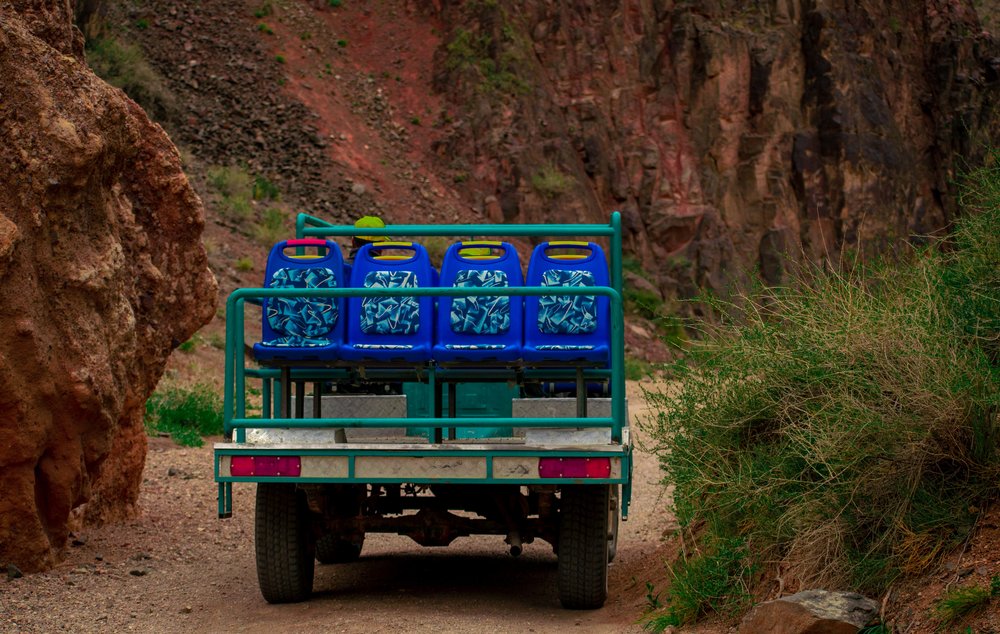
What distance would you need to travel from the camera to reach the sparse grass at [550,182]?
1451 inches

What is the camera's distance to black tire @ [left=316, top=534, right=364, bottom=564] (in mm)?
8453

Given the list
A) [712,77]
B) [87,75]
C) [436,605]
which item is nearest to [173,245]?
[87,75]

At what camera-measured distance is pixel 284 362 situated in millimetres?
6789

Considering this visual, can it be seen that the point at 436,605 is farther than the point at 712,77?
No

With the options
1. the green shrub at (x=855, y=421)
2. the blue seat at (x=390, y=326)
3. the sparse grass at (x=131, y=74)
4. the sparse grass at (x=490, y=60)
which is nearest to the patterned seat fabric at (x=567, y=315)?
the blue seat at (x=390, y=326)

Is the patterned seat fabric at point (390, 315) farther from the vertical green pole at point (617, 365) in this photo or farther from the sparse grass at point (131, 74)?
the sparse grass at point (131, 74)

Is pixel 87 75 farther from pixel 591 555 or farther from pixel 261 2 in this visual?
pixel 261 2

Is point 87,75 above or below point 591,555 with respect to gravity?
above

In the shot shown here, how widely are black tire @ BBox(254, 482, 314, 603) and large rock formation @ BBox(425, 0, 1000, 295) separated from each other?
30.2 meters

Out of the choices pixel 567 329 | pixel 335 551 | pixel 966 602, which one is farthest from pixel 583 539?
pixel 335 551

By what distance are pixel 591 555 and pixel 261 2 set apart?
34.3m

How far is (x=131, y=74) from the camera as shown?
3078cm

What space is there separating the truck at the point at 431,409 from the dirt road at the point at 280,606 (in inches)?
13.4

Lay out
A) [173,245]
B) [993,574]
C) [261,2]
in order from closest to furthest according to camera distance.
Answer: [993,574] → [173,245] → [261,2]
